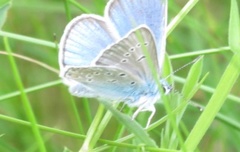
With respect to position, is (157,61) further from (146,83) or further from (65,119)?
(65,119)

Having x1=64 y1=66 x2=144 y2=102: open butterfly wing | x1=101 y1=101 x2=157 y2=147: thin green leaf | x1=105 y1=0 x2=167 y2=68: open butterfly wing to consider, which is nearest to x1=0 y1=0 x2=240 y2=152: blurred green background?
x1=64 y1=66 x2=144 y2=102: open butterfly wing

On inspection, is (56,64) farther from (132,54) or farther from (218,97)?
(218,97)

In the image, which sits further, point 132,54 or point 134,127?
point 132,54

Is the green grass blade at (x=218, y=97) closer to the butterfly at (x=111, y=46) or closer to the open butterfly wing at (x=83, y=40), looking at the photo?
the butterfly at (x=111, y=46)

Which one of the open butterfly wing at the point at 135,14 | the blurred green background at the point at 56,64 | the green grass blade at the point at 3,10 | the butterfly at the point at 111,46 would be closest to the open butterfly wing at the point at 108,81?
the butterfly at the point at 111,46

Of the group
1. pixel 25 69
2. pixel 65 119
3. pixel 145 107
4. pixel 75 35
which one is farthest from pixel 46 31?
pixel 75 35

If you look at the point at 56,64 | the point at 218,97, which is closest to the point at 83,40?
the point at 218,97

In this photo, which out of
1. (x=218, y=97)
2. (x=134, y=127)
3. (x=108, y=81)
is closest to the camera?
(x=134, y=127)
